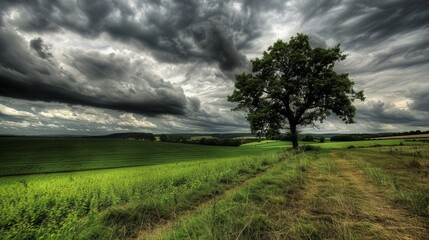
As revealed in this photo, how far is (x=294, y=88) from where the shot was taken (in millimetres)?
24641

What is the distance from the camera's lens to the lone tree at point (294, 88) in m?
23.7

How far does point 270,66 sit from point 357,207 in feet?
82.2

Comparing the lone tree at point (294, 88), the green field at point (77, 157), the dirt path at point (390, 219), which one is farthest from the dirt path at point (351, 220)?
the green field at point (77, 157)

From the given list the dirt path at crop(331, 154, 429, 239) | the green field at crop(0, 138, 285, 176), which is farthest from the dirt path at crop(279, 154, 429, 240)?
the green field at crop(0, 138, 285, 176)

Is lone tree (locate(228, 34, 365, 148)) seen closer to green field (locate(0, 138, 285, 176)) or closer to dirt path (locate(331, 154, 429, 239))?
green field (locate(0, 138, 285, 176))

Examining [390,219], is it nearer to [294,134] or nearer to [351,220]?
[351,220]

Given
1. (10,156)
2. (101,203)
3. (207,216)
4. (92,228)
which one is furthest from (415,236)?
(10,156)


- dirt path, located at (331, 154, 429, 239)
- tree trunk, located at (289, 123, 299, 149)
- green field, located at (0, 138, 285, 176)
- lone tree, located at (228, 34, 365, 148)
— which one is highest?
lone tree, located at (228, 34, 365, 148)

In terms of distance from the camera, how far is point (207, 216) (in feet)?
12.5

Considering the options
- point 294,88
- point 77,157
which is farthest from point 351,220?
point 77,157

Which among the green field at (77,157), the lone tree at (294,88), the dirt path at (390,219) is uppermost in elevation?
the lone tree at (294,88)

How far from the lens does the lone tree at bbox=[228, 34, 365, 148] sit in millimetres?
23734

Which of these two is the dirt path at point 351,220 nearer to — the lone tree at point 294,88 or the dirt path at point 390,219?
the dirt path at point 390,219

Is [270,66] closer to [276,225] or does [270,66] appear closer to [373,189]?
[373,189]
